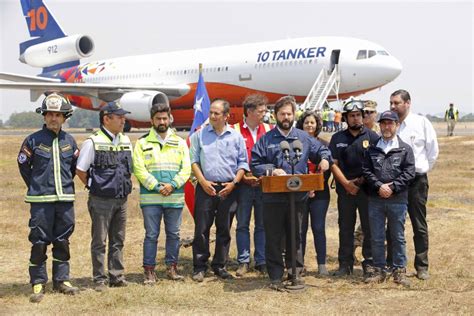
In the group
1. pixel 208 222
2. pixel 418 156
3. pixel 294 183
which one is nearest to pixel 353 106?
pixel 418 156

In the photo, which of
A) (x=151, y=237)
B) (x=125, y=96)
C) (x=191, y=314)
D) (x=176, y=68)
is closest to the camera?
(x=191, y=314)

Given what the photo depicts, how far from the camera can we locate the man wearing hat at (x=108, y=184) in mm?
5715

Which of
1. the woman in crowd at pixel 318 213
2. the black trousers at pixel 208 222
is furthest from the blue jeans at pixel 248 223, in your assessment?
the woman in crowd at pixel 318 213

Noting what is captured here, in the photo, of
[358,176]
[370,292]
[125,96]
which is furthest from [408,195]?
[125,96]

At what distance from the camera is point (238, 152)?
6.32 metres

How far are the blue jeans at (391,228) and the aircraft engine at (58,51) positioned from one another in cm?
3025

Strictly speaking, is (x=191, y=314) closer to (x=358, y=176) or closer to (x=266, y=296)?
(x=266, y=296)

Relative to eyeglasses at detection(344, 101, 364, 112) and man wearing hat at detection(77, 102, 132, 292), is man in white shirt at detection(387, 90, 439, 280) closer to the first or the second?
eyeglasses at detection(344, 101, 364, 112)

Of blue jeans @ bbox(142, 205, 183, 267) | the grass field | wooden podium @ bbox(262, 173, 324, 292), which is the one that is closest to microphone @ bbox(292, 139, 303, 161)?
wooden podium @ bbox(262, 173, 324, 292)

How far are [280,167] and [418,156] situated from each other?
1.47 metres

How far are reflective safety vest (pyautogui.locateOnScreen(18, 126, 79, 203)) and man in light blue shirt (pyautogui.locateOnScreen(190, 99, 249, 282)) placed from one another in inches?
53.2

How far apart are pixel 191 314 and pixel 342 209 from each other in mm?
2226

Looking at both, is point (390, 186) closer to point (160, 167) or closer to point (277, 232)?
point (277, 232)

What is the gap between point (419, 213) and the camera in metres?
6.21
